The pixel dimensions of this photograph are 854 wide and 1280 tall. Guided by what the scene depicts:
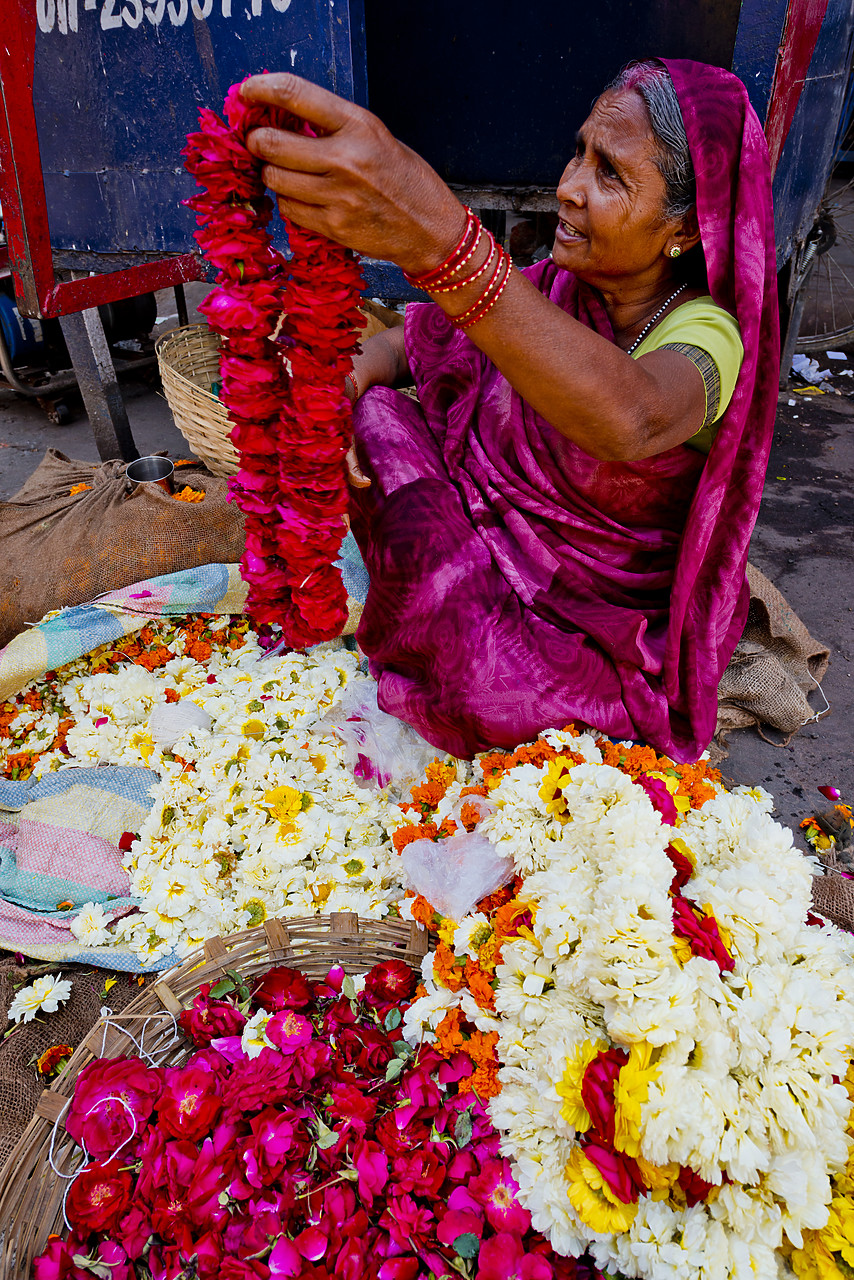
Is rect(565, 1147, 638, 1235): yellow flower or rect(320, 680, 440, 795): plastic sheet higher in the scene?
rect(565, 1147, 638, 1235): yellow flower

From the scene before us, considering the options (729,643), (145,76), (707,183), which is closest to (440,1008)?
(729,643)

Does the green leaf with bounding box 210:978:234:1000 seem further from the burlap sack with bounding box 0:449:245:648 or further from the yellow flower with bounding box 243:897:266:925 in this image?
the burlap sack with bounding box 0:449:245:648

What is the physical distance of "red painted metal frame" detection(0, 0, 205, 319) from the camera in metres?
3.06

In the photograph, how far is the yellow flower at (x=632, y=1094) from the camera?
1.14 m

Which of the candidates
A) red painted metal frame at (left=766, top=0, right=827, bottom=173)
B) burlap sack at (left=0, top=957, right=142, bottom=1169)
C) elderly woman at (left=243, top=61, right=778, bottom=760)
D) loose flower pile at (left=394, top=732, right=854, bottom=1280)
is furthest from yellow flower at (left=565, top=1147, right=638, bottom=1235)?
red painted metal frame at (left=766, top=0, right=827, bottom=173)

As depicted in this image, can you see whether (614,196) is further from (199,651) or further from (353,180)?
(199,651)

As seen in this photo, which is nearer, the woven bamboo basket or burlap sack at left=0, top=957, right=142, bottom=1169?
the woven bamboo basket

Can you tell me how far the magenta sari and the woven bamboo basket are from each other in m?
0.55

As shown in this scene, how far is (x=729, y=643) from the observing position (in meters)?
2.24

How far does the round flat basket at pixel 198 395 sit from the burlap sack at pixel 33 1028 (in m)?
1.73

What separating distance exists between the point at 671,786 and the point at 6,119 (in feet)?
11.2

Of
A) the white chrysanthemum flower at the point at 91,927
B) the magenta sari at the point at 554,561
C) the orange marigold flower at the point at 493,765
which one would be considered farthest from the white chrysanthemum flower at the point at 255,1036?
the magenta sari at the point at 554,561

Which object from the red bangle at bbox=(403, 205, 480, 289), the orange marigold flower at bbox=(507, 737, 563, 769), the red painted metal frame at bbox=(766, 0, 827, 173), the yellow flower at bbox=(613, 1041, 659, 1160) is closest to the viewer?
the yellow flower at bbox=(613, 1041, 659, 1160)

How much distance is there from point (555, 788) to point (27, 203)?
10.1 ft
